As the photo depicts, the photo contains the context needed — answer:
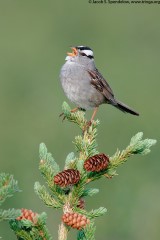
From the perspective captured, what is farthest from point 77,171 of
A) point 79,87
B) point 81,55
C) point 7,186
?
point 81,55

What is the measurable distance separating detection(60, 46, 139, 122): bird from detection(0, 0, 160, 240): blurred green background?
4.70ft

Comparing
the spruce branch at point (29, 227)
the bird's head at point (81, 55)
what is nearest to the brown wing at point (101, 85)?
the bird's head at point (81, 55)

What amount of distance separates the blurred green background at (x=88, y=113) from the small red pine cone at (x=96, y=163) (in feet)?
12.8

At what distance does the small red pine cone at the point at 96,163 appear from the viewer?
3697 mm

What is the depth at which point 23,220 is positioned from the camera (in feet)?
11.3

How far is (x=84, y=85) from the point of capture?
285 inches

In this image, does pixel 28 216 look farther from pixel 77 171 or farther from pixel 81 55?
pixel 81 55

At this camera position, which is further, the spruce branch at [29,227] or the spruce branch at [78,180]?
the spruce branch at [78,180]

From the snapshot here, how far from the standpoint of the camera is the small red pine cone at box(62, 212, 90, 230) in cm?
345

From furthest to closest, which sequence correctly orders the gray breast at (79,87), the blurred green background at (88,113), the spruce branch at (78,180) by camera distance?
the blurred green background at (88,113) → the gray breast at (79,87) → the spruce branch at (78,180)

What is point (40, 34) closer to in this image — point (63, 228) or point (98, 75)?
point (98, 75)

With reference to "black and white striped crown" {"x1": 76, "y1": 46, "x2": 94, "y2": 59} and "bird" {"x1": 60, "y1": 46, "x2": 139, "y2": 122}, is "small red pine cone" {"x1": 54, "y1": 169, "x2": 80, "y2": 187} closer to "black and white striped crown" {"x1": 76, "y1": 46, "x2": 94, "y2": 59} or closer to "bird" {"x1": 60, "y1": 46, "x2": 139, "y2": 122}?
"bird" {"x1": 60, "y1": 46, "x2": 139, "y2": 122}

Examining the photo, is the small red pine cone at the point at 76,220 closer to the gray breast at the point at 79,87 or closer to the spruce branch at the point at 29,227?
the spruce branch at the point at 29,227

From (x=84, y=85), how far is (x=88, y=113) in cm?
484
